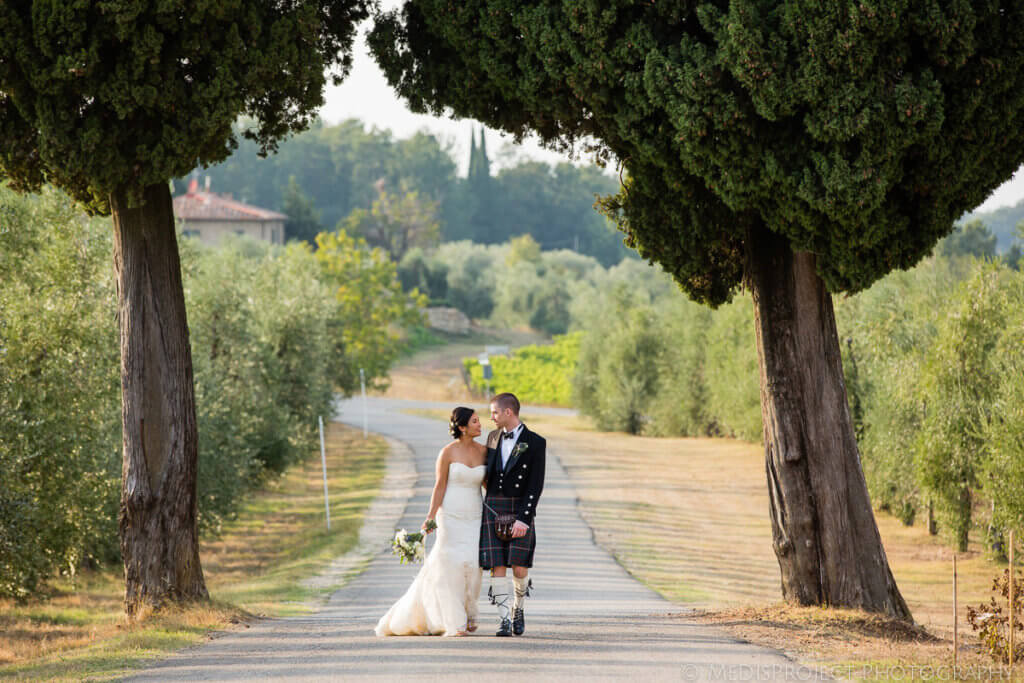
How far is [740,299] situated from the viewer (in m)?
38.3

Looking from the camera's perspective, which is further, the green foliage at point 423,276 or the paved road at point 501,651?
the green foliage at point 423,276

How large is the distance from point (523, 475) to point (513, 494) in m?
0.20

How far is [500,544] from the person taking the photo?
27.7 feet

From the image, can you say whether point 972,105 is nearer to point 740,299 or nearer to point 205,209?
point 740,299

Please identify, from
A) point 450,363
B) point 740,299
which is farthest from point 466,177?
point 740,299

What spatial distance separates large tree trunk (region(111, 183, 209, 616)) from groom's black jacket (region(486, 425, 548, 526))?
3.78m

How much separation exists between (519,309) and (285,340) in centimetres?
5799

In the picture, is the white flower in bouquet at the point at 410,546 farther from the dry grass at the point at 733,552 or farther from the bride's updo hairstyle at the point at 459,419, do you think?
the dry grass at the point at 733,552

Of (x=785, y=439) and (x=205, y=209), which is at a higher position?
(x=205, y=209)

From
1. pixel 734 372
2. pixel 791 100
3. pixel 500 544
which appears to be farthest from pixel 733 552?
pixel 734 372

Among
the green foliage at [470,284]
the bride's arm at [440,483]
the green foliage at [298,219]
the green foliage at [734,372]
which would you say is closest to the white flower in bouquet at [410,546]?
the bride's arm at [440,483]

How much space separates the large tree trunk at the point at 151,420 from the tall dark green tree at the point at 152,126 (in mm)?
11

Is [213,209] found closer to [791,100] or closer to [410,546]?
[410,546]

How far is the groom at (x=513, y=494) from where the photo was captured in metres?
8.22
